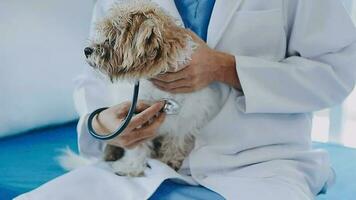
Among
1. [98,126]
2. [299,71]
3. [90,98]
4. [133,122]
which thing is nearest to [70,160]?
[90,98]

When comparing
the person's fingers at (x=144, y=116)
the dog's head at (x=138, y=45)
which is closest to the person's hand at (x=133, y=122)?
the person's fingers at (x=144, y=116)

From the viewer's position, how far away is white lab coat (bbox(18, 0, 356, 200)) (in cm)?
103

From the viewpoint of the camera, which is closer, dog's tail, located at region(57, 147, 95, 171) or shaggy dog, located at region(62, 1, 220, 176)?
shaggy dog, located at region(62, 1, 220, 176)

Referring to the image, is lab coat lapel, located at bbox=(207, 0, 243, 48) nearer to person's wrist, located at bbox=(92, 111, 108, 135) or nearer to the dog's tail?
person's wrist, located at bbox=(92, 111, 108, 135)

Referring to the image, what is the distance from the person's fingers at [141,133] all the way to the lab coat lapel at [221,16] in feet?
0.72

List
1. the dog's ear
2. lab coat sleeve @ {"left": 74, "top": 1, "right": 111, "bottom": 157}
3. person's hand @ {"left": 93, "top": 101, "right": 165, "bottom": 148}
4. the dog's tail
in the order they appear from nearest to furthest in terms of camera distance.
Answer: the dog's ear → person's hand @ {"left": 93, "top": 101, "right": 165, "bottom": 148} → lab coat sleeve @ {"left": 74, "top": 1, "right": 111, "bottom": 157} → the dog's tail

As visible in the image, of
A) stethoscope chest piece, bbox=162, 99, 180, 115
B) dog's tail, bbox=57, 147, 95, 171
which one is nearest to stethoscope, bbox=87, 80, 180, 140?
stethoscope chest piece, bbox=162, 99, 180, 115

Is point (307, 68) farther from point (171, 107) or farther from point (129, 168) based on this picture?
point (129, 168)

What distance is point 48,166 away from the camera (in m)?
1.61

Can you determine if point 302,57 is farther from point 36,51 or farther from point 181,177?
point 36,51

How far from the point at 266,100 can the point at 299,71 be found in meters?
0.10

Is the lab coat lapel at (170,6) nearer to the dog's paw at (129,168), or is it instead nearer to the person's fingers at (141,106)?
the person's fingers at (141,106)

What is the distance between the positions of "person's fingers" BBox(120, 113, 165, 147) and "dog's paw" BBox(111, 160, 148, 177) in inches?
2.3

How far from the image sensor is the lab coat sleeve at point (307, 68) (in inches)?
40.6
